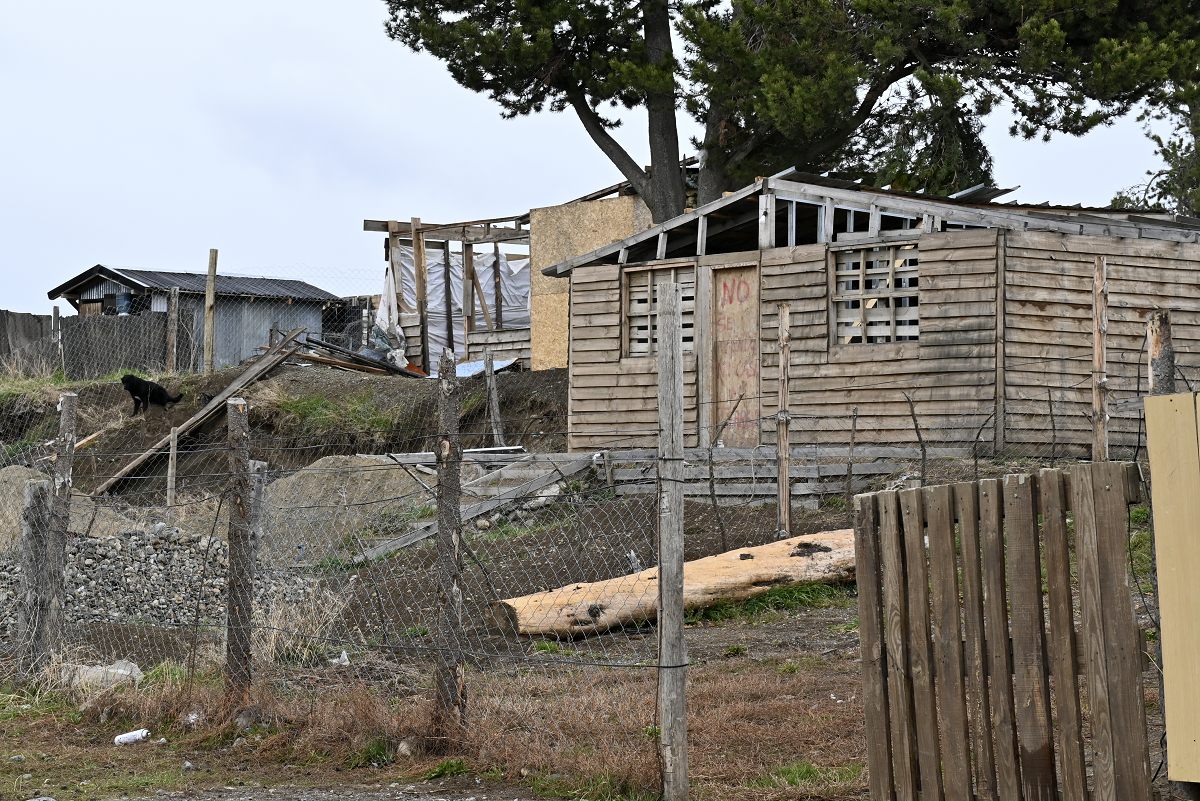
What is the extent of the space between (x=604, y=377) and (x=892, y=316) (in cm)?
442

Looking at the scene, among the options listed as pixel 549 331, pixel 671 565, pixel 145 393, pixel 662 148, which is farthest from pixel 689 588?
pixel 145 393

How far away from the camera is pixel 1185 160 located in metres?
24.8

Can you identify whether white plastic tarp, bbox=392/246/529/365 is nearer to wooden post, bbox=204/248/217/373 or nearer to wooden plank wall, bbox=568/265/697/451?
wooden post, bbox=204/248/217/373

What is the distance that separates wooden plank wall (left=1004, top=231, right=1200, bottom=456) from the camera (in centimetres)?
1429

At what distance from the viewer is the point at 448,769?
582 cm

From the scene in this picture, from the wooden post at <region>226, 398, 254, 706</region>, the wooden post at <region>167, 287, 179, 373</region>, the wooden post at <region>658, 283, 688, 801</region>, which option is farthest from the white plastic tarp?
the wooden post at <region>658, 283, 688, 801</region>

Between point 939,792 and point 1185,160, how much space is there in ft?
80.1

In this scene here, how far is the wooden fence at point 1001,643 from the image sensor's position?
383 centimetres

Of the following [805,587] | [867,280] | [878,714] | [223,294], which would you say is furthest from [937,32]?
[223,294]

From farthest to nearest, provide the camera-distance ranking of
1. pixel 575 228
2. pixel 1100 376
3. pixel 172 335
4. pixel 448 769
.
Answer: pixel 172 335, pixel 575 228, pixel 1100 376, pixel 448 769

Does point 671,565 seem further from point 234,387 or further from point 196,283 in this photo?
point 196,283

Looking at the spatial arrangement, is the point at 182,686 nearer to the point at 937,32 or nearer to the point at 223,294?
the point at 937,32

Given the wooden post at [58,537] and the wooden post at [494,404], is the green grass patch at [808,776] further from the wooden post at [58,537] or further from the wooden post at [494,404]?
the wooden post at [494,404]

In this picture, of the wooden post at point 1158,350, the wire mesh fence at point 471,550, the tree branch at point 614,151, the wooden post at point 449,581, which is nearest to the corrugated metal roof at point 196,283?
the wire mesh fence at point 471,550
